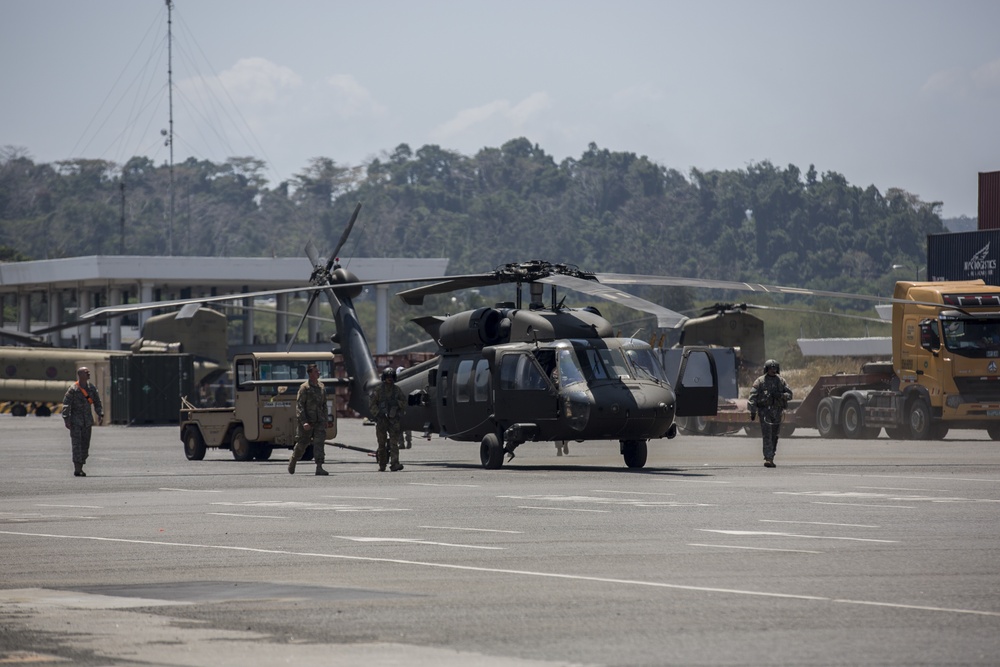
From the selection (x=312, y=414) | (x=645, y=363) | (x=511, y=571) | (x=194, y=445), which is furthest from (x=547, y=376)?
(x=511, y=571)

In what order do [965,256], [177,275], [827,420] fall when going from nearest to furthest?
[827,420] < [965,256] < [177,275]

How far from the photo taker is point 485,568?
11.2 meters

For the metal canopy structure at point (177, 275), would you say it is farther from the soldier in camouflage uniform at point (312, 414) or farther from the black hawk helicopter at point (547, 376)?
the soldier in camouflage uniform at point (312, 414)

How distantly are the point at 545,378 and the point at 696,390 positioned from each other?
2.67 m

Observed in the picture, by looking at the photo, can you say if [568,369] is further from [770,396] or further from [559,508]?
[559,508]

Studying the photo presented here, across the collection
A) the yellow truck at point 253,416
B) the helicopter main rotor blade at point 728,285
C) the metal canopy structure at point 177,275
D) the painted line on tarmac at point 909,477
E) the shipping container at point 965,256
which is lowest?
the painted line on tarmac at point 909,477

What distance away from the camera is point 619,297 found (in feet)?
67.3

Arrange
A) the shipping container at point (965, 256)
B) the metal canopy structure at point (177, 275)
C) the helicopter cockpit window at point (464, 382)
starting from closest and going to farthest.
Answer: the helicopter cockpit window at point (464, 382)
the shipping container at point (965, 256)
the metal canopy structure at point (177, 275)

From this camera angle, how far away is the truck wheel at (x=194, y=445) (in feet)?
102

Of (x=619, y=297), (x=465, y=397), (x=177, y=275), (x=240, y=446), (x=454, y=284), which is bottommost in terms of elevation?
(x=240, y=446)

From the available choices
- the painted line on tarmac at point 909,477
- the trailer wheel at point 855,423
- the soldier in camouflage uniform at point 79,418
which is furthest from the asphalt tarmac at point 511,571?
the trailer wheel at point 855,423

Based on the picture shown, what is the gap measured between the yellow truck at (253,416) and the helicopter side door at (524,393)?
5.52 meters

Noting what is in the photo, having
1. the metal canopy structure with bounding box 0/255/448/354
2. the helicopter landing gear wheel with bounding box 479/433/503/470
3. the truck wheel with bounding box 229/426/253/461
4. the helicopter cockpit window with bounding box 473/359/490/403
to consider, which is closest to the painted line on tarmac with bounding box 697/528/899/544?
the helicopter landing gear wheel with bounding box 479/433/503/470

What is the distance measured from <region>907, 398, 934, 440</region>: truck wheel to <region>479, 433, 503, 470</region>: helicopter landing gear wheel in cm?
1375
